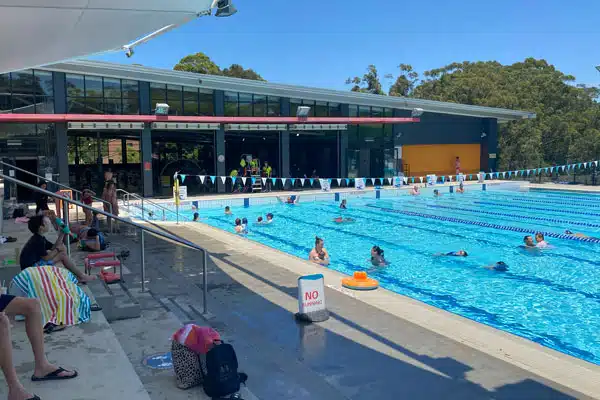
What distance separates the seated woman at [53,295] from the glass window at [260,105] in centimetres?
2126

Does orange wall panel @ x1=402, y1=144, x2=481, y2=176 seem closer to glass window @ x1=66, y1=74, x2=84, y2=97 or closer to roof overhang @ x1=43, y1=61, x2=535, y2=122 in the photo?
roof overhang @ x1=43, y1=61, x2=535, y2=122

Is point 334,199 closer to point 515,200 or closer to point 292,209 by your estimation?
point 292,209

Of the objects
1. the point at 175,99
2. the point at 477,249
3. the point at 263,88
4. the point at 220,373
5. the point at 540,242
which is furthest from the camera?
the point at 263,88

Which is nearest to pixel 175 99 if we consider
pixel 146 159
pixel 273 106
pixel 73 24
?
pixel 146 159

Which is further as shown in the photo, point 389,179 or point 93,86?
point 389,179

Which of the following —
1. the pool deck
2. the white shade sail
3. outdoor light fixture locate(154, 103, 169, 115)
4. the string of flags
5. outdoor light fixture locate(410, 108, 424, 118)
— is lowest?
the pool deck

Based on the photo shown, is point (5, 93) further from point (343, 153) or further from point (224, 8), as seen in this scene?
point (343, 153)

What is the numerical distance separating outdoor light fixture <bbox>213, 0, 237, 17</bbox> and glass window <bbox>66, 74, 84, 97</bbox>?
14885 mm

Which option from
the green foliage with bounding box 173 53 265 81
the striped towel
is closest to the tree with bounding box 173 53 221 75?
the green foliage with bounding box 173 53 265 81

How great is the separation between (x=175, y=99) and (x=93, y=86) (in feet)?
11.7

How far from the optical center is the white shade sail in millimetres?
5125

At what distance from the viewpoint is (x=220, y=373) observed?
4137mm

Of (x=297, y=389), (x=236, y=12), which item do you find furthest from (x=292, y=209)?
(x=297, y=389)

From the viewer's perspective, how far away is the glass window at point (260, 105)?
84.8ft
